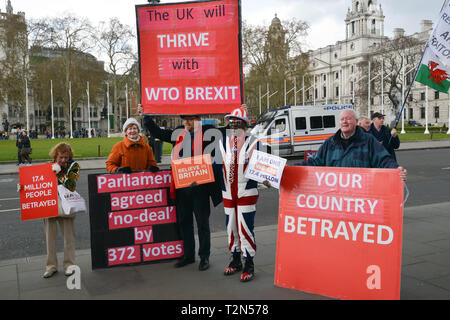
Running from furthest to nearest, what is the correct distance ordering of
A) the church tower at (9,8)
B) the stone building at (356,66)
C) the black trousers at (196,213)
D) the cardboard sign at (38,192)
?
the stone building at (356,66) < the church tower at (9,8) < the black trousers at (196,213) < the cardboard sign at (38,192)

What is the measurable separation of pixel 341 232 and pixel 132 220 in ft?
7.79

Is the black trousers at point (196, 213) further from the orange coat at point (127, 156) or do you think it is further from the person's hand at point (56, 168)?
the person's hand at point (56, 168)

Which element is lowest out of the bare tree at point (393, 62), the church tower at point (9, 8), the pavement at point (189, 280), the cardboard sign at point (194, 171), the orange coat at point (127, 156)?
the pavement at point (189, 280)

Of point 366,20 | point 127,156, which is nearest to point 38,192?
point 127,156

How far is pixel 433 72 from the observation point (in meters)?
5.32

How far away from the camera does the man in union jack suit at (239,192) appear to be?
4.34m

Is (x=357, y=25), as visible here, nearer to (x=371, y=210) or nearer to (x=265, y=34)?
(x=265, y=34)

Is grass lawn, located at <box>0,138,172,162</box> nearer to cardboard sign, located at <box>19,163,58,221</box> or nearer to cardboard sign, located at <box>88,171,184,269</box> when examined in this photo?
cardboard sign, located at <box>19,163,58,221</box>

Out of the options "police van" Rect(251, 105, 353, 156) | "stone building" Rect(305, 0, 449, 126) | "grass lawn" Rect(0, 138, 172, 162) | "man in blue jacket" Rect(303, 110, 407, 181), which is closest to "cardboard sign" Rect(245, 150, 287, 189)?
"man in blue jacket" Rect(303, 110, 407, 181)

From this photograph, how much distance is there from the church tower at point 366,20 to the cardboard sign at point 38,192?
107 meters

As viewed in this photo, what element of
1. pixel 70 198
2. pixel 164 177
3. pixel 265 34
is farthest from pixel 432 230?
pixel 265 34

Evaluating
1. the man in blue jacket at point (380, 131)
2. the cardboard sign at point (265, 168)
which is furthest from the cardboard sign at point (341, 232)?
the man in blue jacket at point (380, 131)

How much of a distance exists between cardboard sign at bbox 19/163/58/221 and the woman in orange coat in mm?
644
